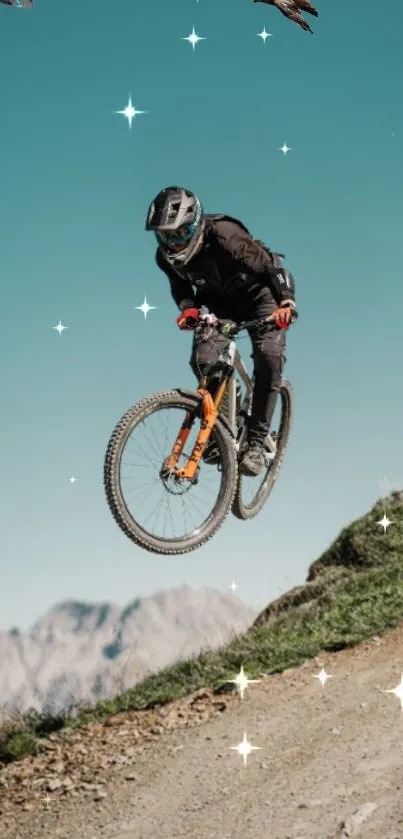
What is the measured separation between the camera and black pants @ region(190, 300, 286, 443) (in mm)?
10320

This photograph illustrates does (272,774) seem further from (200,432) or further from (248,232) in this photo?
(248,232)

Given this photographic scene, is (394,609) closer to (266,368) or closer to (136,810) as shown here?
(266,368)

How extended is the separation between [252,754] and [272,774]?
1.61ft

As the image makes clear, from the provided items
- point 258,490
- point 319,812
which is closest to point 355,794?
point 319,812

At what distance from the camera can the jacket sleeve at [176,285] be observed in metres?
10.3

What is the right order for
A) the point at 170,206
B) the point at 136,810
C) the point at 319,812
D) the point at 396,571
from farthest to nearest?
the point at 396,571 < the point at 170,206 < the point at 136,810 < the point at 319,812

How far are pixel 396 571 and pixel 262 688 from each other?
11.6 feet

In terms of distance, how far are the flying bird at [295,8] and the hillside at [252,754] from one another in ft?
17.6

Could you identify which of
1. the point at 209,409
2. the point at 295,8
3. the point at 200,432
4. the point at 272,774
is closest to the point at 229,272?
the point at 209,409

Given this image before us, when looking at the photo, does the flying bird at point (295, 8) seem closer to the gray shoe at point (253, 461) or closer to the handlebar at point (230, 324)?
the handlebar at point (230, 324)

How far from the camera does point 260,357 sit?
10.8m

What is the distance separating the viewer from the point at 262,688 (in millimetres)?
9672

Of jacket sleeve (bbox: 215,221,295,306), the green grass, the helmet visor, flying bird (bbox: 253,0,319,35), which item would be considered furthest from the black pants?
flying bird (bbox: 253,0,319,35)

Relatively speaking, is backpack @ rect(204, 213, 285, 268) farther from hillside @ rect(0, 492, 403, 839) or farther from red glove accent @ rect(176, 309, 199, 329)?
hillside @ rect(0, 492, 403, 839)
